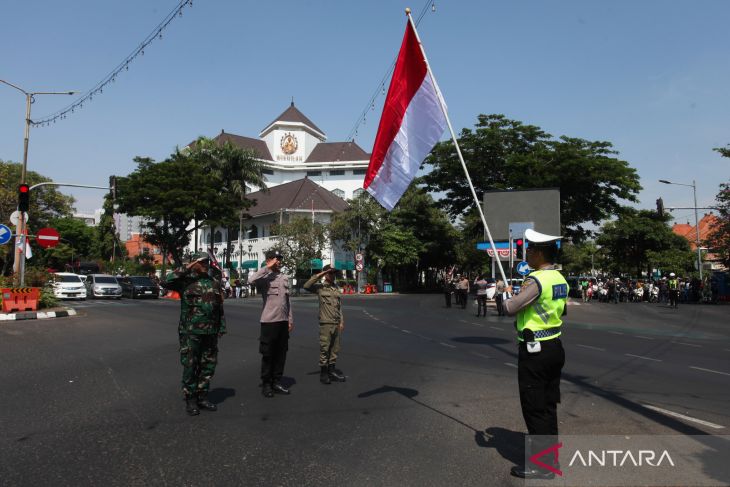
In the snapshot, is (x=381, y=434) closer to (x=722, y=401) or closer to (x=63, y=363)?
(x=722, y=401)

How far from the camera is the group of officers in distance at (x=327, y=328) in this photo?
4047mm

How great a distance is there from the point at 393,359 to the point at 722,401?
4.86m

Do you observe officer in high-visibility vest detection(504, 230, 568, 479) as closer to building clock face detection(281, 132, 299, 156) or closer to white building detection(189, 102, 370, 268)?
white building detection(189, 102, 370, 268)

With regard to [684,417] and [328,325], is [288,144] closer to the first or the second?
[328,325]

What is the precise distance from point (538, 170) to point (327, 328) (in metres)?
35.8

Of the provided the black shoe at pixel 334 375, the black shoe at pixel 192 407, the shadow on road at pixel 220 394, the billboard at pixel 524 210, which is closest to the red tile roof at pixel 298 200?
the billboard at pixel 524 210

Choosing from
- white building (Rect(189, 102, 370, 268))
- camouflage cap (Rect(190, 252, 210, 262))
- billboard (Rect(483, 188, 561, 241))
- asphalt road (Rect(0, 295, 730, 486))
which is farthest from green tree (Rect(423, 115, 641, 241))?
camouflage cap (Rect(190, 252, 210, 262))

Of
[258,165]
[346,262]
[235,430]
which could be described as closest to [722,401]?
[235,430]

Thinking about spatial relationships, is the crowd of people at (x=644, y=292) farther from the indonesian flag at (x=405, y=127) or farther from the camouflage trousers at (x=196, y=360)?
the camouflage trousers at (x=196, y=360)

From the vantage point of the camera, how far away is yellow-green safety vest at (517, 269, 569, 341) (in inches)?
161

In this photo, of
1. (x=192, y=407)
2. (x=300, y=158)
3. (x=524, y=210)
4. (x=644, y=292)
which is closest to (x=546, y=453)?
(x=192, y=407)

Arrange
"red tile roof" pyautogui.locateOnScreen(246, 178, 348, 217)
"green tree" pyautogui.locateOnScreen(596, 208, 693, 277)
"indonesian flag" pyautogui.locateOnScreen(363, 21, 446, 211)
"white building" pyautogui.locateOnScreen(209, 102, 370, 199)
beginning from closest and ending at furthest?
"indonesian flag" pyautogui.locateOnScreen(363, 21, 446, 211) → "green tree" pyautogui.locateOnScreen(596, 208, 693, 277) → "red tile roof" pyautogui.locateOnScreen(246, 178, 348, 217) → "white building" pyautogui.locateOnScreen(209, 102, 370, 199)

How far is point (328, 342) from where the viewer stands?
297 inches

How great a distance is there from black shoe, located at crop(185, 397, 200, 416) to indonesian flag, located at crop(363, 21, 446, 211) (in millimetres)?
2980
